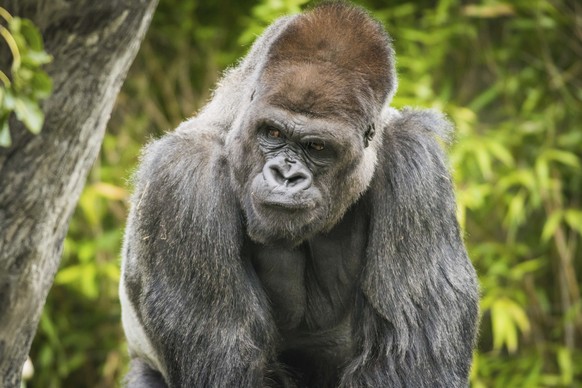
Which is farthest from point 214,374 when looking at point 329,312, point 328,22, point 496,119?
point 496,119

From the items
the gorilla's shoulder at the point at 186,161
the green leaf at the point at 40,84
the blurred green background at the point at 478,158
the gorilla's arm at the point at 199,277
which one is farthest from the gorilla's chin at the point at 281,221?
the blurred green background at the point at 478,158

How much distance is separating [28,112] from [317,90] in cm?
122

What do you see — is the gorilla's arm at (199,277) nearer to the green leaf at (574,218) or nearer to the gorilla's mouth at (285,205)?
the gorilla's mouth at (285,205)

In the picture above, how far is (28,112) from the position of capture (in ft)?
9.16

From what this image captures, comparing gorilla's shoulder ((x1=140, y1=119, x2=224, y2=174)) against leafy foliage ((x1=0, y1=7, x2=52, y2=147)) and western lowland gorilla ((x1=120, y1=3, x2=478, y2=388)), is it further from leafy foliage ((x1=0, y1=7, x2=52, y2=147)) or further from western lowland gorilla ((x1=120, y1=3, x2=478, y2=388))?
leafy foliage ((x1=0, y1=7, x2=52, y2=147))

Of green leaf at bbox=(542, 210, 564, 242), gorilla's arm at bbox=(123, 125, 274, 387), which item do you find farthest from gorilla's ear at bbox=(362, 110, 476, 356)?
green leaf at bbox=(542, 210, 564, 242)

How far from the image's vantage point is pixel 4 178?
139 inches

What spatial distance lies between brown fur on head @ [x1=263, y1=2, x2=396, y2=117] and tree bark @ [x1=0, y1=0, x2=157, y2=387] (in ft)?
1.83

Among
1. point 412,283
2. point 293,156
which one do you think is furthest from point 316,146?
point 412,283

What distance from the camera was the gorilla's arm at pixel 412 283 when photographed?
3906mm

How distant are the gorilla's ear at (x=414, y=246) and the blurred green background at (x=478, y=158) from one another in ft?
7.98

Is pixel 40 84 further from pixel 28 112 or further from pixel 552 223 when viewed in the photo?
pixel 552 223

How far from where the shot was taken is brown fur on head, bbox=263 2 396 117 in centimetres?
365

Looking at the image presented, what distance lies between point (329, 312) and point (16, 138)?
60.9 inches
